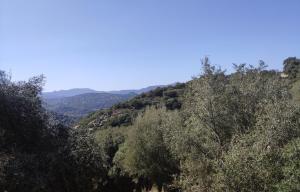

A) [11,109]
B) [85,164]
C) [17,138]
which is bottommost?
[85,164]

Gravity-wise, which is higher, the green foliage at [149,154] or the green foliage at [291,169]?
the green foliage at [291,169]

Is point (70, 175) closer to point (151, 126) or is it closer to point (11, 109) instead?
point (11, 109)

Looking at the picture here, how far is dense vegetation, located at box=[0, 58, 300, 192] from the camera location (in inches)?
584

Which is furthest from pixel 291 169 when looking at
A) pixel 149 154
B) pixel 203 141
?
pixel 149 154

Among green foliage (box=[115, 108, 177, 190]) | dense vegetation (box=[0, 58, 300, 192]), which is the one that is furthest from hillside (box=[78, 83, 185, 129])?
dense vegetation (box=[0, 58, 300, 192])

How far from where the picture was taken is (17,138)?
15.4 metres

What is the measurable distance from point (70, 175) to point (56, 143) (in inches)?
49.6

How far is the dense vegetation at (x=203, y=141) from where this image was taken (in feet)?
48.7

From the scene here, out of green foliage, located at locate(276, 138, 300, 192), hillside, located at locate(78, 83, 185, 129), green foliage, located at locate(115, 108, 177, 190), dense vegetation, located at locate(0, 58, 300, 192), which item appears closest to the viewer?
green foliage, located at locate(276, 138, 300, 192)

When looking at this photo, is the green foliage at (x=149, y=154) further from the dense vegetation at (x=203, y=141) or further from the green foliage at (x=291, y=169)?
the green foliage at (x=291, y=169)

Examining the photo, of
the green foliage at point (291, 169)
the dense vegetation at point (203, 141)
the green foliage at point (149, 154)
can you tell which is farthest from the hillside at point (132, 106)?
the green foliage at point (291, 169)

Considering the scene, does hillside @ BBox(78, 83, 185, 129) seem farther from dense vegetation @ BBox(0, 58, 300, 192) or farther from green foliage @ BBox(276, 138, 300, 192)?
green foliage @ BBox(276, 138, 300, 192)

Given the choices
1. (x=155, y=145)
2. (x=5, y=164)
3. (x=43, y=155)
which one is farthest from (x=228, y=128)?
(x=155, y=145)

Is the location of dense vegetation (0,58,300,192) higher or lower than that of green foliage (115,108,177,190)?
higher
